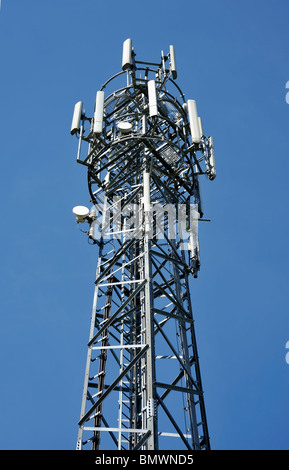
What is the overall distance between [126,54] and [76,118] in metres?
2.84

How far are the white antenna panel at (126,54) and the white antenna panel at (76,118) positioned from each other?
2328 mm

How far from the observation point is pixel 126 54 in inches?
711

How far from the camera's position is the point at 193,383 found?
13.9 m

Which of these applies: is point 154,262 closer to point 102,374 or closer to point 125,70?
point 102,374

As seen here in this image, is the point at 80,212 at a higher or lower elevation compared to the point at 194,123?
lower

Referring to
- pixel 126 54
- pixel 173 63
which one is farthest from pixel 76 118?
pixel 173 63

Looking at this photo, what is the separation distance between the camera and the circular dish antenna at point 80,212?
18.6 meters

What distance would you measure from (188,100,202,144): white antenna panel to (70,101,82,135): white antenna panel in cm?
397

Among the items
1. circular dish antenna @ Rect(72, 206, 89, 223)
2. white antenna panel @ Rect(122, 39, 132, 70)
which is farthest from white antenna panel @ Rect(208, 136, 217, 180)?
circular dish antenna @ Rect(72, 206, 89, 223)

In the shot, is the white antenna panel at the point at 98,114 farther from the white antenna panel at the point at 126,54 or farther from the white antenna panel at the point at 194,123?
the white antenna panel at the point at 194,123

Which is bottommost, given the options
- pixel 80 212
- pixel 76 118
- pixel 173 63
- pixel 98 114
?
pixel 80 212

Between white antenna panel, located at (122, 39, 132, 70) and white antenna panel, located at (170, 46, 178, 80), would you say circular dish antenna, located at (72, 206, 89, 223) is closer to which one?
white antenna panel, located at (122, 39, 132, 70)

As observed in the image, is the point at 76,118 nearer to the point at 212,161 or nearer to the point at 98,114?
the point at 98,114
